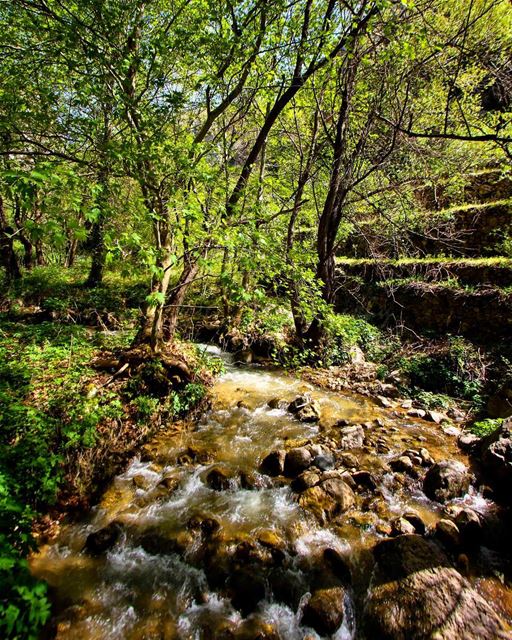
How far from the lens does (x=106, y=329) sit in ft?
32.0

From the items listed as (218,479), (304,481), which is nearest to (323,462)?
(304,481)

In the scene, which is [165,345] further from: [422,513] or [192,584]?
[422,513]

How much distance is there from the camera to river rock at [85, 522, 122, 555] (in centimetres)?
368

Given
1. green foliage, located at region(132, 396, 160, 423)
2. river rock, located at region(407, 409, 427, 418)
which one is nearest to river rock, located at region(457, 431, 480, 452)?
river rock, located at region(407, 409, 427, 418)

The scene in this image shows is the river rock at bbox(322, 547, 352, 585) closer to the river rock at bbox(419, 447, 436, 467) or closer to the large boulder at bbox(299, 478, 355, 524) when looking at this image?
the large boulder at bbox(299, 478, 355, 524)

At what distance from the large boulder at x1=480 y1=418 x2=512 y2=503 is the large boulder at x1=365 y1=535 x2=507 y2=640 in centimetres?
198

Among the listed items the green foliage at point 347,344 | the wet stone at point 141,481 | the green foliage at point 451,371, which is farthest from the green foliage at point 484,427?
the wet stone at point 141,481

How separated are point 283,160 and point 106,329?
8.26 m

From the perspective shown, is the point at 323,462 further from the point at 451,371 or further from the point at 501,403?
the point at 451,371

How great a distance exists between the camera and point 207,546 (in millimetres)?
3830

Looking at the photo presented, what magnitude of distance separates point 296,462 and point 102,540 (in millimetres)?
2863

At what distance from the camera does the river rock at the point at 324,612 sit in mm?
3074

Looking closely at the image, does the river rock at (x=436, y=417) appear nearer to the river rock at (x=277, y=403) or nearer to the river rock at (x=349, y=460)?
the river rock at (x=349, y=460)

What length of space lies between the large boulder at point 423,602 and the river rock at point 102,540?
115 inches
